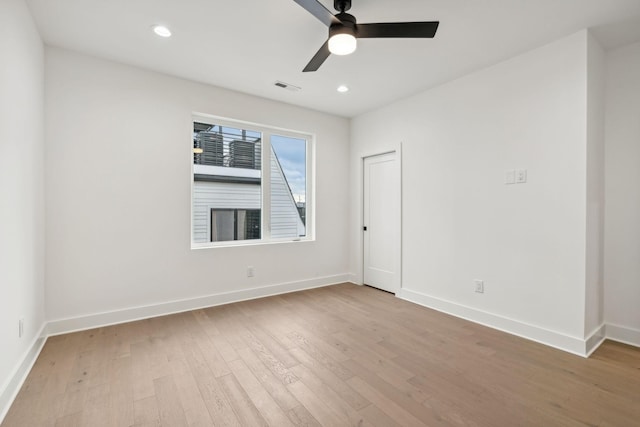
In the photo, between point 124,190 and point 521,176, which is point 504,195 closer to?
point 521,176

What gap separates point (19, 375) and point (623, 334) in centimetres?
494

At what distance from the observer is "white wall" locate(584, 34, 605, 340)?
250 cm

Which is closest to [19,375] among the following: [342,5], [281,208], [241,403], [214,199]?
[241,403]

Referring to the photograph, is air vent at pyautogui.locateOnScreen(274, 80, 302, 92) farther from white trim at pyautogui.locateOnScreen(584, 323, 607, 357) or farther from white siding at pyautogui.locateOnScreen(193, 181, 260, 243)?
white trim at pyautogui.locateOnScreen(584, 323, 607, 357)

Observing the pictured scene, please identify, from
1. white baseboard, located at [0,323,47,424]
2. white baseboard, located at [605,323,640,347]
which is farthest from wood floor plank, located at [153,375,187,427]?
white baseboard, located at [605,323,640,347]

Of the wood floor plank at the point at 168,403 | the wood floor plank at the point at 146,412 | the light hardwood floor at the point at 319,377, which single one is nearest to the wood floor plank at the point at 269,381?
the light hardwood floor at the point at 319,377

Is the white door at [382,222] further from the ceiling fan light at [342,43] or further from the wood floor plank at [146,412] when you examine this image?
the wood floor plank at [146,412]

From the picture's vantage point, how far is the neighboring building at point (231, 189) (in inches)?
146

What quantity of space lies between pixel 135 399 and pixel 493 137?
3.81 meters

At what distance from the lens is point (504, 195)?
2971mm

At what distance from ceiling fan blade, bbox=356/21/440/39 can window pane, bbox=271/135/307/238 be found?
Result: 2.45 metres

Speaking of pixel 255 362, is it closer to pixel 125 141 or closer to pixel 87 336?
pixel 87 336

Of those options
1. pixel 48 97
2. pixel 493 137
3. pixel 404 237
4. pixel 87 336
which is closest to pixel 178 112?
pixel 48 97

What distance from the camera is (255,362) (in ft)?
7.63
